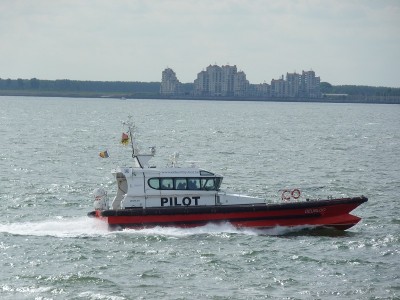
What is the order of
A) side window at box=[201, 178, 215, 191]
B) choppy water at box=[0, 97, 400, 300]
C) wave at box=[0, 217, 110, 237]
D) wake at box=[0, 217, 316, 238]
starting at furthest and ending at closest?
side window at box=[201, 178, 215, 191] < wave at box=[0, 217, 110, 237] < wake at box=[0, 217, 316, 238] < choppy water at box=[0, 97, 400, 300]

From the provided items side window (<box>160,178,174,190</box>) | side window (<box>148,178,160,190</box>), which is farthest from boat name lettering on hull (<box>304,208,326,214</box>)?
side window (<box>148,178,160,190</box>)

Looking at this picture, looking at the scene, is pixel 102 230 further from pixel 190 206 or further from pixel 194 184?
pixel 194 184

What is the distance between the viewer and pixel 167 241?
3444 cm

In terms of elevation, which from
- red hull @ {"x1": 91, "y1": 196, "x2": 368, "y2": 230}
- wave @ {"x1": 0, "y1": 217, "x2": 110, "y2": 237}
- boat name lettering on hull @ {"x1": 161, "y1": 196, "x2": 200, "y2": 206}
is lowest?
wave @ {"x1": 0, "y1": 217, "x2": 110, "y2": 237}

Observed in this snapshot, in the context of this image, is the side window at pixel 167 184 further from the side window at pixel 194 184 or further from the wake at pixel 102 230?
the wake at pixel 102 230

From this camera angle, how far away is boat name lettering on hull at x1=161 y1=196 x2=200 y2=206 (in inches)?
1435

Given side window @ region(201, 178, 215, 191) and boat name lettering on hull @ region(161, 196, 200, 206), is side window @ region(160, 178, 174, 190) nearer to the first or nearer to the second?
boat name lettering on hull @ region(161, 196, 200, 206)

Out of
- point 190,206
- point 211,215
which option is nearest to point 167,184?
point 190,206

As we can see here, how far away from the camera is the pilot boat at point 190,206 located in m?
35.8

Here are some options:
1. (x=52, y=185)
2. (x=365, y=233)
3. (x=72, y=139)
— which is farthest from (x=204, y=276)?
(x=72, y=139)

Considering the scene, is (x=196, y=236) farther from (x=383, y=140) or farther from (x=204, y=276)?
(x=383, y=140)

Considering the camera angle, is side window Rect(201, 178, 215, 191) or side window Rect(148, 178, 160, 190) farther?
side window Rect(201, 178, 215, 191)

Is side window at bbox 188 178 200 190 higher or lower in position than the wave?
higher

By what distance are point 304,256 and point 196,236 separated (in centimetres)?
488
